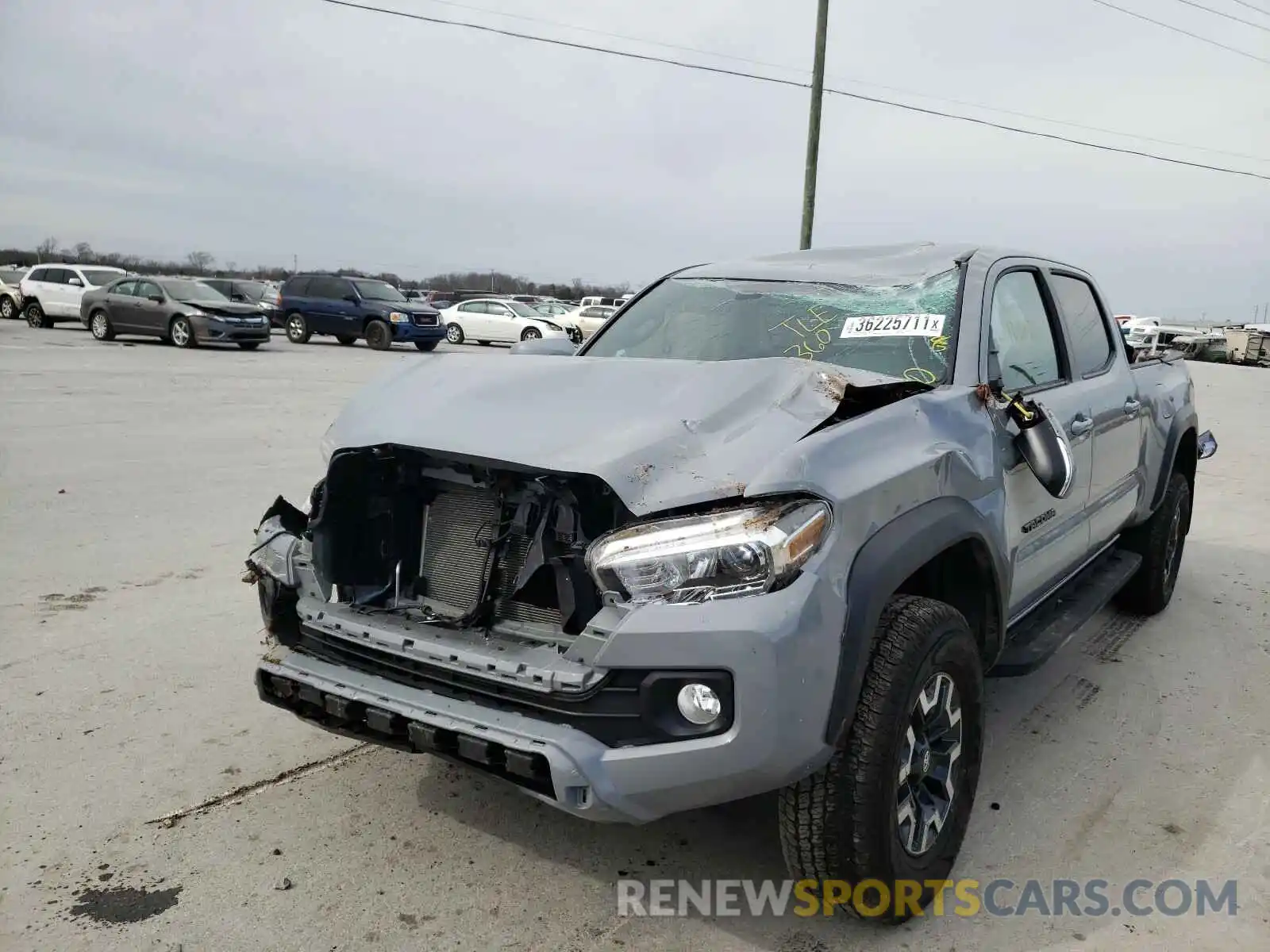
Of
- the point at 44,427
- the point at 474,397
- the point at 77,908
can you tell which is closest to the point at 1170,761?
the point at 474,397

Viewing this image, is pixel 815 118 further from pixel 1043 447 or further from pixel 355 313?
pixel 1043 447

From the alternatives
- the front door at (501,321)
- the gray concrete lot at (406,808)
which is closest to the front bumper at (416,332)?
the front door at (501,321)

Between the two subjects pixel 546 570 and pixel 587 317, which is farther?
pixel 587 317

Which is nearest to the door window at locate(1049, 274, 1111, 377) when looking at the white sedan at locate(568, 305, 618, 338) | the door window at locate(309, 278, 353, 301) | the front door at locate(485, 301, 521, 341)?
the door window at locate(309, 278, 353, 301)

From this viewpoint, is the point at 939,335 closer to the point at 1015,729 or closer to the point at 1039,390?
the point at 1039,390

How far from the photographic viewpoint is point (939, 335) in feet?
10.8

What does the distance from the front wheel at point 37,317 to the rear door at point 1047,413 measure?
1102 inches

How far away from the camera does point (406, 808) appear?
3.04m

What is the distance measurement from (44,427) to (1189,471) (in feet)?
30.9

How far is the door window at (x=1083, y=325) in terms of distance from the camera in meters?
4.08

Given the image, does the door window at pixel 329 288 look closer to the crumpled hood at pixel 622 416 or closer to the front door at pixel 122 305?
the front door at pixel 122 305

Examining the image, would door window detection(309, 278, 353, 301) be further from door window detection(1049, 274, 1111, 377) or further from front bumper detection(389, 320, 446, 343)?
door window detection(1049, 274, 1111, 377)

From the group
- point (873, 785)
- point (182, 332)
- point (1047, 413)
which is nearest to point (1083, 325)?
point (1047, 413)

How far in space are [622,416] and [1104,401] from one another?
2.46 metres
